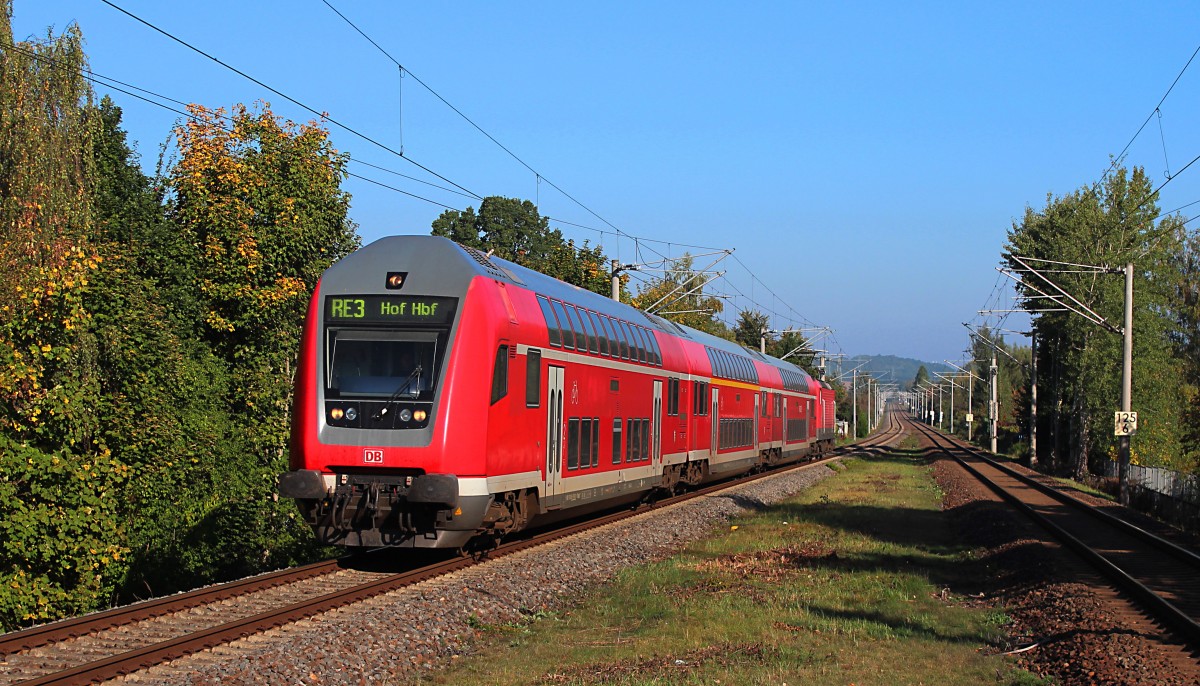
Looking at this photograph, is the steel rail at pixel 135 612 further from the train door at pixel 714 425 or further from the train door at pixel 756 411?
the train door at pixel 756 411

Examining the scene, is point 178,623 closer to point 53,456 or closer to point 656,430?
point 53,456

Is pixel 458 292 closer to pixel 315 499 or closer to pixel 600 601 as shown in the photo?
pixel 315 499

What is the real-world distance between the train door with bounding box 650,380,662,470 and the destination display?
10584 mm

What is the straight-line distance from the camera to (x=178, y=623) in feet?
37.6

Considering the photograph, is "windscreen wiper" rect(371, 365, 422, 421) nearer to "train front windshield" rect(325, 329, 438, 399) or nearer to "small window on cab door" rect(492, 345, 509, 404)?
"train front windshield" rect(325, 329, 438, 399)

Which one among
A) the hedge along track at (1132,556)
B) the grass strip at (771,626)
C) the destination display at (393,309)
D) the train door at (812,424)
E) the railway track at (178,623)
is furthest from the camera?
the train door at (812,424)

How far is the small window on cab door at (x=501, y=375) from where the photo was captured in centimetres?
1566

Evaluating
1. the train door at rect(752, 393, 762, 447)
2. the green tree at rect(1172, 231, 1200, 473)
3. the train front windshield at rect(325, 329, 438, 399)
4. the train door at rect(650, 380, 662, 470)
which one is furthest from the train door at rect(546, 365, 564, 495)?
the green tree at rect(1172, 231, 1200, 473)

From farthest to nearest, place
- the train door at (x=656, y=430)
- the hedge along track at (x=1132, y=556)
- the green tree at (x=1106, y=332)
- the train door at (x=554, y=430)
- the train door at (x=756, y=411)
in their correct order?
the green tree at (x=1106, y=332)
the train door at (x=756, y=411)
the train door at (x=656, y=430)
the train door at (x=554, y=430)
the hedge along track at (x=1132, y=556)

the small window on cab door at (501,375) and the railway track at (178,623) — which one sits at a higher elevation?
the small window on cab door at (501,375)

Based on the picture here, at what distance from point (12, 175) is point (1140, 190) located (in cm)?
5372

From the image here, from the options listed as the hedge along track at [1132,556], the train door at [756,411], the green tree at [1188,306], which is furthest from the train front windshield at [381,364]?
the green tree at [1188,306]

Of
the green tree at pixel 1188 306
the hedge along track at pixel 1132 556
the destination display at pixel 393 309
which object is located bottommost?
the hedge along track at pixel 1132 556

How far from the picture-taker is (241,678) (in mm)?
9336
